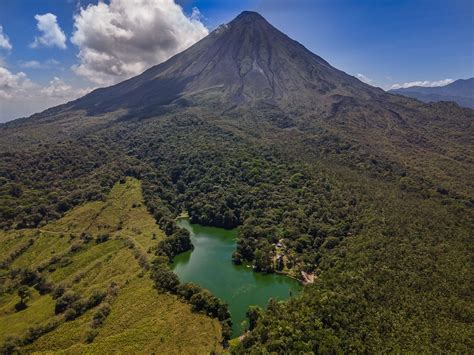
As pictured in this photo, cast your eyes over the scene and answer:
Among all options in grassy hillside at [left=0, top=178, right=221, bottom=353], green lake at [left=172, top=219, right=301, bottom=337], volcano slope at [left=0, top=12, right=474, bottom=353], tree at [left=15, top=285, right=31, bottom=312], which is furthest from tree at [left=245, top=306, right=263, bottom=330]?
tree at [left=15, top=285, right=31, bottom=312]

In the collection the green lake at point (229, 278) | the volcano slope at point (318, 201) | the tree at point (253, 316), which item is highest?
the volcano slope at point (318, 201)

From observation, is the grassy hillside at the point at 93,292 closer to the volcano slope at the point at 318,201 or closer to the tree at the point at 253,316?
the tree at the point at 253,316

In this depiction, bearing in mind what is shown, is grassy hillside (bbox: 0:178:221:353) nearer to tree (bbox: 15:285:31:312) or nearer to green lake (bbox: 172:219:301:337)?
tree (bbox: 15:285:31:312)

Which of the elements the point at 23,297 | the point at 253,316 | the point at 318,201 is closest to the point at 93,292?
the point at 23,297

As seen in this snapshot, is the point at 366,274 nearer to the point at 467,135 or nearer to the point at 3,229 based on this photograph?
the point at 3,229

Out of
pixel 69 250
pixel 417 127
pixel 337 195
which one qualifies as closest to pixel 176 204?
pixel 69 250

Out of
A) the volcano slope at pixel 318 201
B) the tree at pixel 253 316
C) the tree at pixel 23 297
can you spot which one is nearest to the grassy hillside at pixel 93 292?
the tree at pixel 23 297

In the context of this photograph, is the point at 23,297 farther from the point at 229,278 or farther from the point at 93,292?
the point at 229,278
